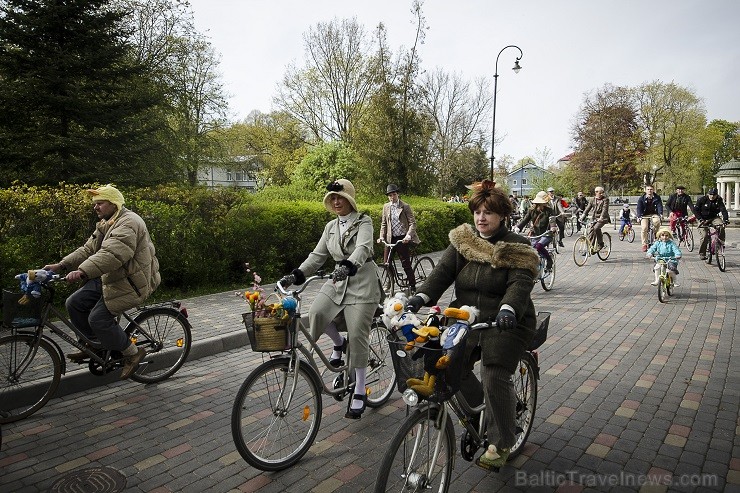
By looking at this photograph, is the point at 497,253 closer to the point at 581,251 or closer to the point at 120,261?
the point at 120,261

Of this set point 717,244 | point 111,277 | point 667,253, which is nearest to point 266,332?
point 111,277

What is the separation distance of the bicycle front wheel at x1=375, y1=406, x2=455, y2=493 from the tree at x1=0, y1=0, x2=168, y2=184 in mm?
14861

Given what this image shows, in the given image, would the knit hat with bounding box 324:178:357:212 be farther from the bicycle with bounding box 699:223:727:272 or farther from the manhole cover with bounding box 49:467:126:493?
the bicycle with bounding box 699:223:727:272

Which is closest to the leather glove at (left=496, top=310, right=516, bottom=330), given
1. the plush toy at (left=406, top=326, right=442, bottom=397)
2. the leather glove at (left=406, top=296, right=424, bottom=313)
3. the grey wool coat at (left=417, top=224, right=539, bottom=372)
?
the grey wool coat at (left=417, top=224, right=539, bottom=372)

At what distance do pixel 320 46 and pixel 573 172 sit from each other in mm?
36045

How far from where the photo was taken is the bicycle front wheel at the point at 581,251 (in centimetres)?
1387

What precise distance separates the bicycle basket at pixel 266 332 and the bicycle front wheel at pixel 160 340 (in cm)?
244

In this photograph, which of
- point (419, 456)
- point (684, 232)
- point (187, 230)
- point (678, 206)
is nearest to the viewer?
point (419, 456)

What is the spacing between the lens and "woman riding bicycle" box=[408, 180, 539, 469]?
9.77ft

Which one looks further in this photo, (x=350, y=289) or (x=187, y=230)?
(x=187, y=230)

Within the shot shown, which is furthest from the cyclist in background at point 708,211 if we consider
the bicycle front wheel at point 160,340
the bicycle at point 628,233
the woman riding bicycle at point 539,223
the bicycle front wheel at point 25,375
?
the bicycle front wheel at point 25,375

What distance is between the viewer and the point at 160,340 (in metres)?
5.40

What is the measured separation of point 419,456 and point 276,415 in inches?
49.2

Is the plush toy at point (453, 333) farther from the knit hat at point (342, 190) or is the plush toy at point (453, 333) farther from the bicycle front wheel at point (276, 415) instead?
the knit hat at point (342, 190)
